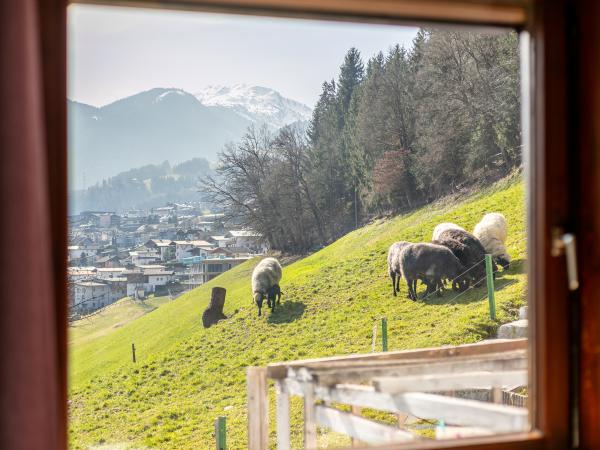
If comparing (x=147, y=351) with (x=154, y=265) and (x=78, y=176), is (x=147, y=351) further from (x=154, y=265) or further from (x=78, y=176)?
(x=78, y=176)

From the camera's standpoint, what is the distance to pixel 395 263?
8195 mm

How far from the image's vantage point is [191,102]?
8.80 m

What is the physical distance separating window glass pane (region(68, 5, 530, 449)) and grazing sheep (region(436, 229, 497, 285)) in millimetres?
17

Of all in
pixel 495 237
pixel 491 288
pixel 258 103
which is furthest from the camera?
pixel 258 103

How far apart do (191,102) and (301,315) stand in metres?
3.09

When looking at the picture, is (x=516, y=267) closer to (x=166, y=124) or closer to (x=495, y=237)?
(x=495, y=237)

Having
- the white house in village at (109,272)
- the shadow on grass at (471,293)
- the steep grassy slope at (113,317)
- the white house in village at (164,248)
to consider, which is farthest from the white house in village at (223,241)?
the shadow on grass at (471,293)

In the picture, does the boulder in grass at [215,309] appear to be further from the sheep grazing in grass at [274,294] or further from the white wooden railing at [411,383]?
the white wooden railing at [411,383]

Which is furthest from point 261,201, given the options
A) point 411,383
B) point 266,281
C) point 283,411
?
point 411,383

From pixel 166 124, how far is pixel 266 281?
239 centimetres

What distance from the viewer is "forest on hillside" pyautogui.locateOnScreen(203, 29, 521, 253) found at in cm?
838
